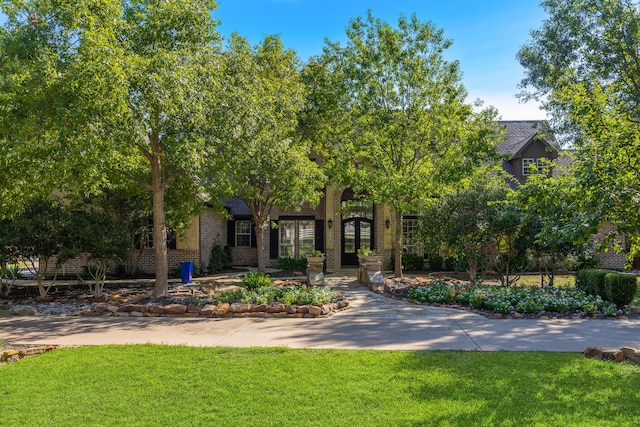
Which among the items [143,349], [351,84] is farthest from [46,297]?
[351,84]

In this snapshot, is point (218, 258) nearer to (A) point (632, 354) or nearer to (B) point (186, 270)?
(B) point (186, 270)

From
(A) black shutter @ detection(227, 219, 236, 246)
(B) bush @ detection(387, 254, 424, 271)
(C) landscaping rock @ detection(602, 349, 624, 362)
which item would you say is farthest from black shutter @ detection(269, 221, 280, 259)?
(C) landscaping rock @ detection(602, 349, 624, 362)

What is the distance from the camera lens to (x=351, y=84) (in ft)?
54.4

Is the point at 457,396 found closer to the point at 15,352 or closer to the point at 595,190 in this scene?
the point at 595,190

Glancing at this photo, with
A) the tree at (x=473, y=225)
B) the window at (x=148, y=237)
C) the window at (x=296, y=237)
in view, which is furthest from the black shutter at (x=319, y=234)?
the tree at (x=473, y=225)

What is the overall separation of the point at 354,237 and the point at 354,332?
50.9 ft

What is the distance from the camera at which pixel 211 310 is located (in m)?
10.5

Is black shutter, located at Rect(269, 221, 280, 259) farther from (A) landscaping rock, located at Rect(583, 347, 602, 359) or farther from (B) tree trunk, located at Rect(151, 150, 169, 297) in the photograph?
(A) landscaping rock, located at Rect(583, 347, 602, 359)

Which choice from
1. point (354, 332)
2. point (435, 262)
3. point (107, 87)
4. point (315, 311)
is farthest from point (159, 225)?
point (435, 262)

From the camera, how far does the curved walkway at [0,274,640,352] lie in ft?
24.7

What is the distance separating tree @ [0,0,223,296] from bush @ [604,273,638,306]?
395 inches

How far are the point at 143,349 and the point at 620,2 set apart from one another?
17288mm

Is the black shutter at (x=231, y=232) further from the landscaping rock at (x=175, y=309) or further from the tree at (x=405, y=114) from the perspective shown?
the landscaping rock at (x=175, y=309)

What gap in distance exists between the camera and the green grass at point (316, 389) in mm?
4539
